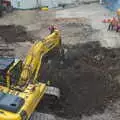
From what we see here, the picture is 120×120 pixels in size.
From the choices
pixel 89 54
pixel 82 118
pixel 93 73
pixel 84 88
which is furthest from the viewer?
pixel 89 54

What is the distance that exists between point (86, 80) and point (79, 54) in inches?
132

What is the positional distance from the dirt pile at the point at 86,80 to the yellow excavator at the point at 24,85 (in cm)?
74

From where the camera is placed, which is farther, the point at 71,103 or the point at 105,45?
the point at 105,45

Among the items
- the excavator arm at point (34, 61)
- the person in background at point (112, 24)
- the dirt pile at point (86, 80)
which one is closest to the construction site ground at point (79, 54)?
the dirt pile at point (86, 80)

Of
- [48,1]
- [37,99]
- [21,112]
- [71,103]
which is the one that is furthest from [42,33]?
[21,112]

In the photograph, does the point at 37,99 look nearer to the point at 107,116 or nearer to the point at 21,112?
the point at 21,112

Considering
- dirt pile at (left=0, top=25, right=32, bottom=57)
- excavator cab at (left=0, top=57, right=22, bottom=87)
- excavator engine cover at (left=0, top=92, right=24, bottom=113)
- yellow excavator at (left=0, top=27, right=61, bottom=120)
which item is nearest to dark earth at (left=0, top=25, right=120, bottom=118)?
yellow excavator at (left=0, top=27, right=61, bottom=120)

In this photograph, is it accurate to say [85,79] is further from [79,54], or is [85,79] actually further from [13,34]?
[13,34]

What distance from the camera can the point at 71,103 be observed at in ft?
53.4

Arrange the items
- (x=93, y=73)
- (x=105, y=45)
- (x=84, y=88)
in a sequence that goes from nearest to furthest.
Answer: (x=84, y=88) < (x=93, y=73) < (x=105, y=45)

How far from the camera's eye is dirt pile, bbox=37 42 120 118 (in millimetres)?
16047

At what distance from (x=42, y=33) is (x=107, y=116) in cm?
1094

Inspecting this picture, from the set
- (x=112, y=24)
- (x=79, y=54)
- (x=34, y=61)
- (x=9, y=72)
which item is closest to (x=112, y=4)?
(x=112, y=24)

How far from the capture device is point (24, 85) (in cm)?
1484
